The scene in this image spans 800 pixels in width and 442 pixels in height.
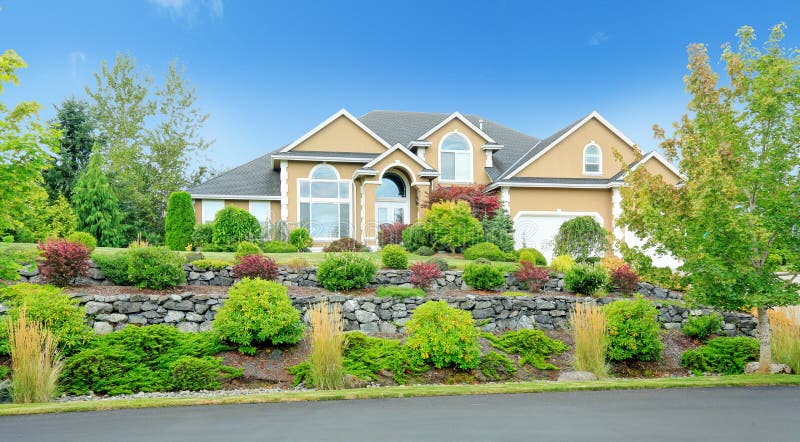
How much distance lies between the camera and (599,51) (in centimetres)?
2234

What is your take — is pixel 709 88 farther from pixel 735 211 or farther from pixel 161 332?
pixel 161 332

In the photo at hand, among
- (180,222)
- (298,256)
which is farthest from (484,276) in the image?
(180,222)

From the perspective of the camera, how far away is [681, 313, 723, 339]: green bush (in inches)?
505

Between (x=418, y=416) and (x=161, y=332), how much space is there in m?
5.23

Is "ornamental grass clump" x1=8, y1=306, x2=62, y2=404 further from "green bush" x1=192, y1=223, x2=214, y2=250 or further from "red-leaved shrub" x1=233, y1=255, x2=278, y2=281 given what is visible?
"green bush" x1=192, y1=223, x2=214, y2=250

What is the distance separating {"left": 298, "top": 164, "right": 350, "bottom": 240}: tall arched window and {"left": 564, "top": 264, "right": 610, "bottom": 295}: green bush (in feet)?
37.4

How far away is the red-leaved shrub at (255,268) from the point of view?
13719 mm

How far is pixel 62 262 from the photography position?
12203mm

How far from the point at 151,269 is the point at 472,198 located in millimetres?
13044

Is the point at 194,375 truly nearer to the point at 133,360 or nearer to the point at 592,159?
the point at 133,360

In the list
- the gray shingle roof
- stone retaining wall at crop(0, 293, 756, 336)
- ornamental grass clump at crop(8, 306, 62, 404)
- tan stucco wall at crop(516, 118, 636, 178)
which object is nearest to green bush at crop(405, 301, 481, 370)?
stone retaining wall at crop(0, 293, 756, 336)

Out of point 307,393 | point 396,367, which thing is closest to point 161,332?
point 307,393

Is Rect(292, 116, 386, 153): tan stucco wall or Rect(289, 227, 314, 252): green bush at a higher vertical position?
Rect(292, 116, 386, 153): tan stucco wall

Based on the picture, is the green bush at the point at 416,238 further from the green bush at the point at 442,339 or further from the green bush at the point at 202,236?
the green bush at the point at 442,339
